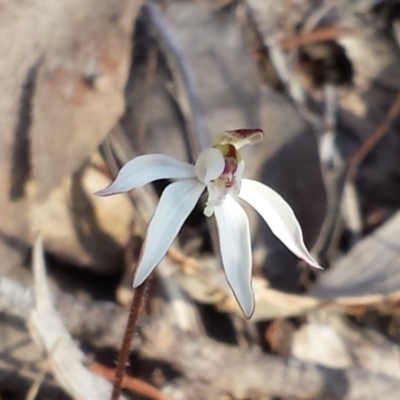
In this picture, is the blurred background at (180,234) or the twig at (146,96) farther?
the twig at (146,96)

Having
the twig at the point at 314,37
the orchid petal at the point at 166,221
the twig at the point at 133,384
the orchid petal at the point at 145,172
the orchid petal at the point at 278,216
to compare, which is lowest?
the twig at the point at 133,384

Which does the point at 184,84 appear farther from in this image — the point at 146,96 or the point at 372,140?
the point at 372,140

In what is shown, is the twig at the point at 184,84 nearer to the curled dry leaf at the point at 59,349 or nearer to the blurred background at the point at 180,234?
the blurred background at the point at 180,234

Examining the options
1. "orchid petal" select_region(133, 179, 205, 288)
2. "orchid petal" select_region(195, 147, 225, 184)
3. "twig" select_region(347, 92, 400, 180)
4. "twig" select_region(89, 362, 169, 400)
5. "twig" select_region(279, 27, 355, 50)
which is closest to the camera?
"orchid petal" select_region(133, 179, 205, 288)

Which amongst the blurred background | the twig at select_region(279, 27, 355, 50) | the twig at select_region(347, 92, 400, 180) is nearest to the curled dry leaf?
the blurred background

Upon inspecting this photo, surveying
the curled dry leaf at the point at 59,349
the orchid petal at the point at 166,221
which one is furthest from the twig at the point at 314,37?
the orchid petal at the point at 166,221

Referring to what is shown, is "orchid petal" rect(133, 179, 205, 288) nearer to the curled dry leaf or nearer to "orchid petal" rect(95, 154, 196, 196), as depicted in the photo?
"orchid petal" rect(95, 154, 196, 196)

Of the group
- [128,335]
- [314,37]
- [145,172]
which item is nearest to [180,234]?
[128,335]
